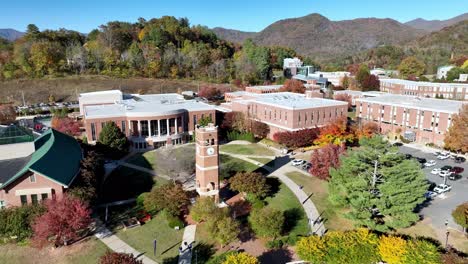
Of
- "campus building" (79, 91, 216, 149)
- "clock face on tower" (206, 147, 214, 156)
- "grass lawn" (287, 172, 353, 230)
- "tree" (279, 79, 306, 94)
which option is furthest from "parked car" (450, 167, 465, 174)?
"tree" (279, 79, 306, 94)

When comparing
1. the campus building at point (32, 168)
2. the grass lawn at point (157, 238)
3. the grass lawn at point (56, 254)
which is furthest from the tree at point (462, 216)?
the campus building at point (32, 168)

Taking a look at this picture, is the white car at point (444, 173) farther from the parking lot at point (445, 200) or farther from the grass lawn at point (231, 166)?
the grass lawn at point (231, 166)

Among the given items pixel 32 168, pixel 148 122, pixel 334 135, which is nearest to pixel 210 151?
pixel 32 168

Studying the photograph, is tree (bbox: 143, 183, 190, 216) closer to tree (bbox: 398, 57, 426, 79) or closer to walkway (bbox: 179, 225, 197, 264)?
walkway (bbox: 179, 225, 197, 264)

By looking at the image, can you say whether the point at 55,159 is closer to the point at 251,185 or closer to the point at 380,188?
the point at 251,185

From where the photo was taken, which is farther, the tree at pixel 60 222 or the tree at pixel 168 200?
the tree at pixel 168 200
